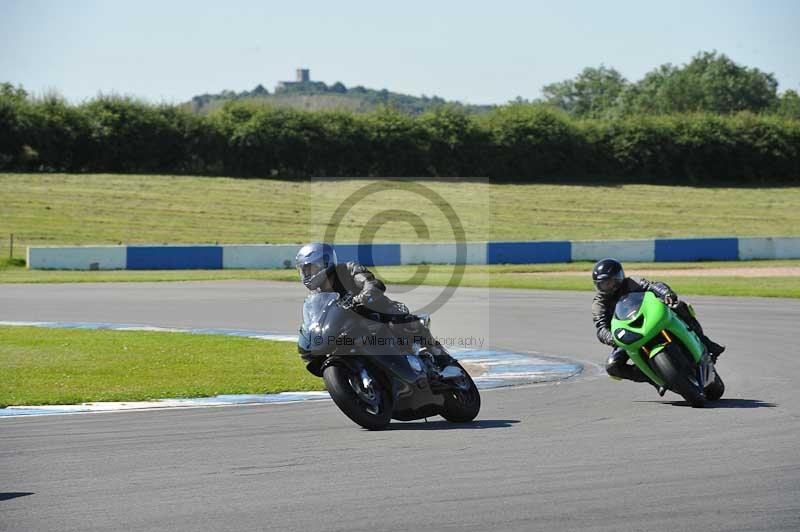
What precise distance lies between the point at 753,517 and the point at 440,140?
54.9 meters

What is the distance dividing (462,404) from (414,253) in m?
24.8

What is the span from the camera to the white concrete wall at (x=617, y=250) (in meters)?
35.8

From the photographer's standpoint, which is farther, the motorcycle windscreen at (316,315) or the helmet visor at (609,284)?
the helmet visor at (609,284)

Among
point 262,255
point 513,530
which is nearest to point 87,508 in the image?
point 513,530

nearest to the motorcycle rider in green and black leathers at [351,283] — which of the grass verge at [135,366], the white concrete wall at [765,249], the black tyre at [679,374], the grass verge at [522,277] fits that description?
the black tyre at [679,374]

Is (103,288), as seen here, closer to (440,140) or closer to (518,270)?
(518,270)

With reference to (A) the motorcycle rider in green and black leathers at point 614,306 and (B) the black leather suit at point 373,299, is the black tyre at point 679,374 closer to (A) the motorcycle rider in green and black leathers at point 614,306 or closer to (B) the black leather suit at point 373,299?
(A) the motorcycle rider in green and black leathers at point 614,306

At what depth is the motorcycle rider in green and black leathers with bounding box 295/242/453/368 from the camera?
9281 millimetres

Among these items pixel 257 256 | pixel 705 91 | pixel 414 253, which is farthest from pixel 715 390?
pixel 705 91

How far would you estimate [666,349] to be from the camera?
10391mm

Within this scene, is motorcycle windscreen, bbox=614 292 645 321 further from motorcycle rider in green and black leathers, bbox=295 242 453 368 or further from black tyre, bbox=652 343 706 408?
motorcycle rider in green and black leathers, bbox=295 242 453 368

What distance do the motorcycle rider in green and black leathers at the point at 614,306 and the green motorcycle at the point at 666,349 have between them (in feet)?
0.43

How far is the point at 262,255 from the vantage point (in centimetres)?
3441

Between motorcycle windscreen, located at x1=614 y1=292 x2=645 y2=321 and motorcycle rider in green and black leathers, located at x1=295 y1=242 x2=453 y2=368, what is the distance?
214 cm
